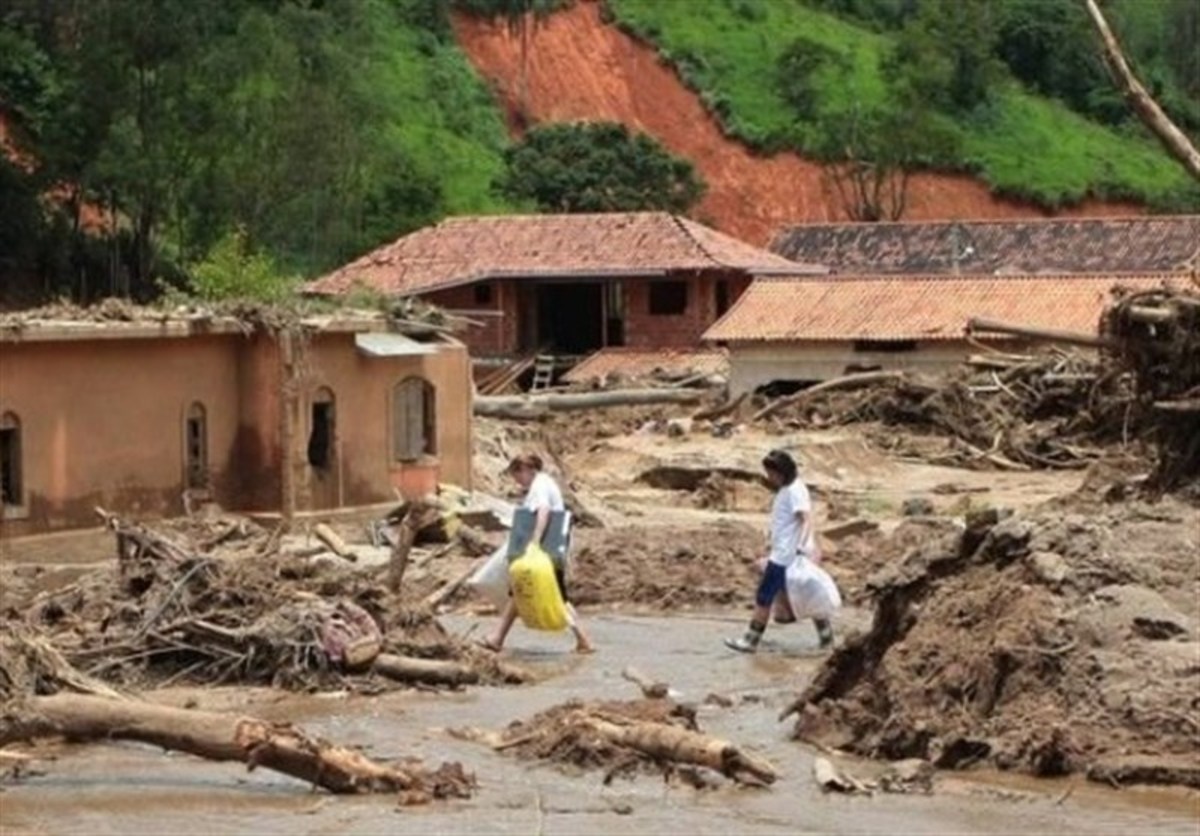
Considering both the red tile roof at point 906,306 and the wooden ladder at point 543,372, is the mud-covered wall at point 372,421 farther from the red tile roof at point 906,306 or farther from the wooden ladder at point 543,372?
the wooden ladder at point 543,372

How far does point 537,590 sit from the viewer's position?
19344 mm

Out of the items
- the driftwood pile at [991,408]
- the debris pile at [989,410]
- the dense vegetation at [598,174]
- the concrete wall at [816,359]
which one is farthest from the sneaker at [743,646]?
the dense vegetation at [598,174]

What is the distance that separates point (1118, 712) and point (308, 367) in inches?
643

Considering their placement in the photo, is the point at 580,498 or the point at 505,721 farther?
the point at 580,498

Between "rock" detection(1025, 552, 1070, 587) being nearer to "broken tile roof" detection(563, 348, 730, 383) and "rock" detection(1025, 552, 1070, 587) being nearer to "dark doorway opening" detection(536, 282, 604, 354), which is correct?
"broken tile roof" detection(563, 348, 730, 383)

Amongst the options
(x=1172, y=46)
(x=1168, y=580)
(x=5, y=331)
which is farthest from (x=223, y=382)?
Answer: (x=1172, y=46)

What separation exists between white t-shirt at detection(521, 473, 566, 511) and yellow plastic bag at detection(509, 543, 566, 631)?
29 cm

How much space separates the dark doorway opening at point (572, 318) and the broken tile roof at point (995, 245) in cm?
569

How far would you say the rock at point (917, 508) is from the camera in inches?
1278

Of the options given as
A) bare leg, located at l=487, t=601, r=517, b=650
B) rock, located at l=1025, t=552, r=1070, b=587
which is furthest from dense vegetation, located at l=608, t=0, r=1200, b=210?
rock, located at l=1025, t=552, r=1070, b=587

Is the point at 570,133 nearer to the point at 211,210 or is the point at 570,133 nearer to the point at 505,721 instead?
the point at 211,210

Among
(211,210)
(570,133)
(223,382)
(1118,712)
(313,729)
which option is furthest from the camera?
(570,133)

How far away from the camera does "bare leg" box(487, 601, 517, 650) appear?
64.7ft

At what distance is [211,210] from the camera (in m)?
54.6
